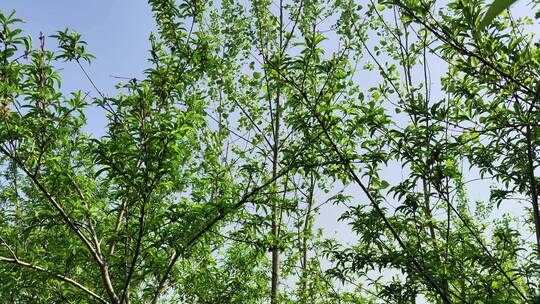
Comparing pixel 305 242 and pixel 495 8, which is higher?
pixel 305 242

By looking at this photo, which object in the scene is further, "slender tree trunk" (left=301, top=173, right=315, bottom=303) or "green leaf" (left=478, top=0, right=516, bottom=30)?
"slender tree trunk" (left=301, top=173, right=315, bottom=303)

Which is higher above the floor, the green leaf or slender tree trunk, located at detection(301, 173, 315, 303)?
slender tree trunk, located at detection(301, 173, 315, 303)

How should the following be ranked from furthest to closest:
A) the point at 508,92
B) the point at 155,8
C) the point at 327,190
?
the point at 327,190
the point at 155,8
the point at 508,92

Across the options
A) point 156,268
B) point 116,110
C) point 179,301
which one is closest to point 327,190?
point 179,301

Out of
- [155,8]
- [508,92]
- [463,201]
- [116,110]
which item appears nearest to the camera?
[508,92]

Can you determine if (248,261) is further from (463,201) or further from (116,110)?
(463,201)

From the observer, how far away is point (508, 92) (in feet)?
13.1

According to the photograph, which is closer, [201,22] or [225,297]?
[225,297]

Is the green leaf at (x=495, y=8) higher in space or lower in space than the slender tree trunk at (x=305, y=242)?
lower

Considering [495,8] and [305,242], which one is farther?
[305,242]

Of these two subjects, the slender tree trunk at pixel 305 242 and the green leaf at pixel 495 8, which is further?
the slender tree trunk at pixel 305 242

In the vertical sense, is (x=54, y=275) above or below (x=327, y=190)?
below

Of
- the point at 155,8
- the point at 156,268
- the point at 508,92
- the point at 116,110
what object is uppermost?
the point at 155,8

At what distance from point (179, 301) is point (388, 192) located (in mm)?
4962
